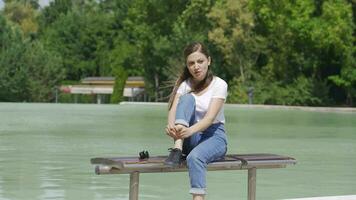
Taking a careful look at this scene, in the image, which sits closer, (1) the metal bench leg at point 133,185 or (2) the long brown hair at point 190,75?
(1) the metal bench leg at point 133,185

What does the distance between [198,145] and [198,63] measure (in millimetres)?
614

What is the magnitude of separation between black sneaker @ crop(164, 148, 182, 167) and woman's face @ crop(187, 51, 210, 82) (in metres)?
0.67

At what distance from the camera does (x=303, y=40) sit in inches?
1622

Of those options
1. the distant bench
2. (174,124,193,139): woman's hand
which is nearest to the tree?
the distant bench

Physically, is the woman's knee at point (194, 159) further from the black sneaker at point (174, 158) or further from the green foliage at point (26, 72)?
the green foliage at point (26, 72)

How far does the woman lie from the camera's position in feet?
17.0

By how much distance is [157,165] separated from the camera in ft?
16.7

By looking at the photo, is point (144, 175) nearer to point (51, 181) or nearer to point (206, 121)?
point (51, 181)

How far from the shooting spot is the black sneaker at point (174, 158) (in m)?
5.12

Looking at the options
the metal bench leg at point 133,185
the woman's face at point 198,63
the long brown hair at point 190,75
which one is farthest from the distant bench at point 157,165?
the woman's face at point 198,63

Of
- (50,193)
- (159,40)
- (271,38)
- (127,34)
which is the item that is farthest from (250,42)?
(50,193)

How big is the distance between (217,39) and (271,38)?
3293 mm

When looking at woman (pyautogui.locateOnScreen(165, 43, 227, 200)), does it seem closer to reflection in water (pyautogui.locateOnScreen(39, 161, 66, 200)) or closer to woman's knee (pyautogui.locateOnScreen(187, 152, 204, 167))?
woman's knee (pyautogui.locateOnScreen(187, 152, 204, 167))

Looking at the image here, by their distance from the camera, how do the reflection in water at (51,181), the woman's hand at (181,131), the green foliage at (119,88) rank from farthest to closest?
the green foliage at (119,88) → the reflection in water at (51,181) → the woman's hand at (181,131)
